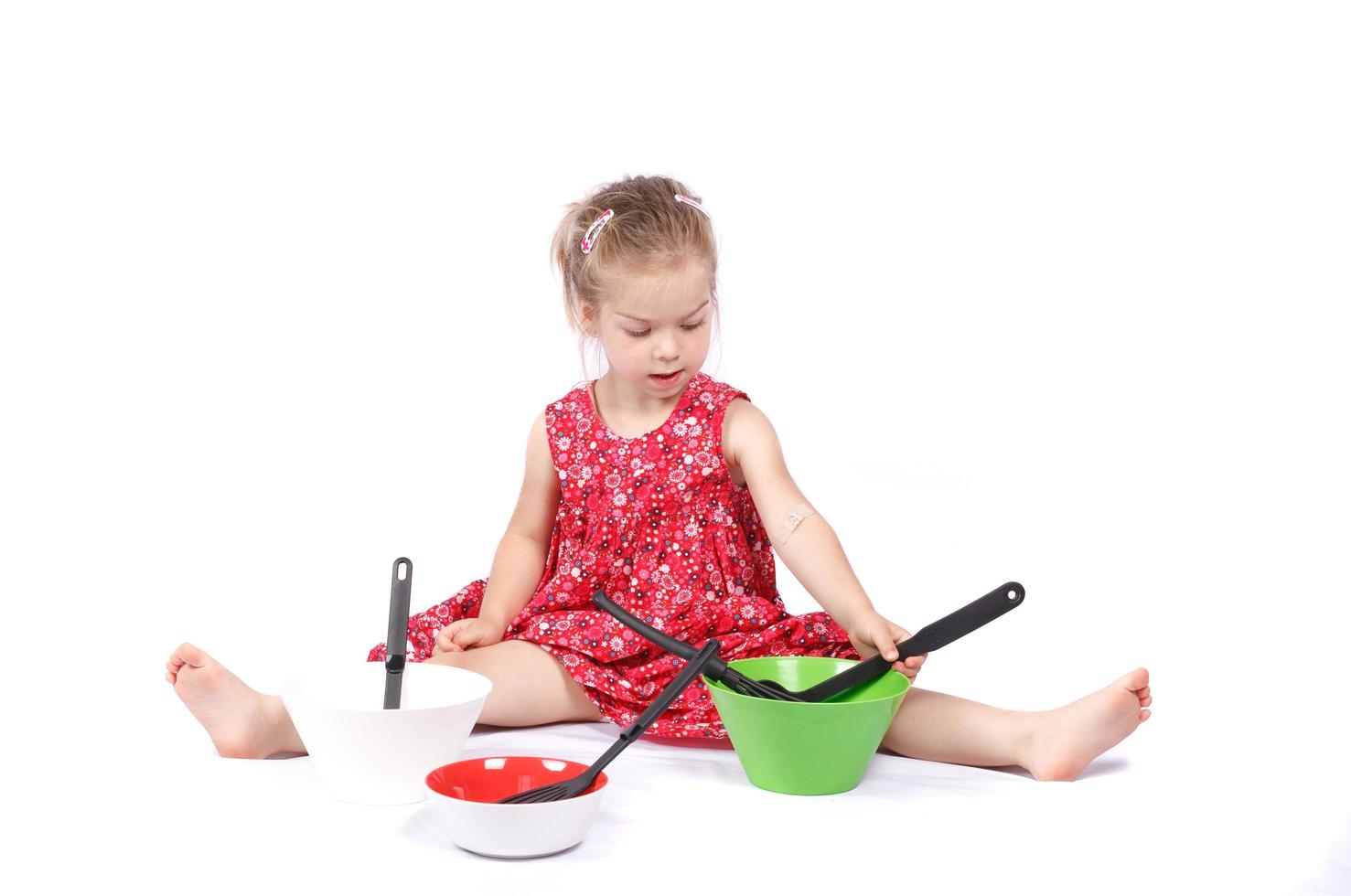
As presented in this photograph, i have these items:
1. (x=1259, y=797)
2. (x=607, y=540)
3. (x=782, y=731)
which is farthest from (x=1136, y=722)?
(x=607, y=540)

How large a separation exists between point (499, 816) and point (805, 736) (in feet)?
1.21

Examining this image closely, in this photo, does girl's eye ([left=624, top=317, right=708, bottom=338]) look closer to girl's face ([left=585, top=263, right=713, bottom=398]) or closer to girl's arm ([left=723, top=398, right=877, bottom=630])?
girl's face ([left=585, top=263, right=713, bottom=398])

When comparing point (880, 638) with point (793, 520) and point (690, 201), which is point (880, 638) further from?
point (690, 201)

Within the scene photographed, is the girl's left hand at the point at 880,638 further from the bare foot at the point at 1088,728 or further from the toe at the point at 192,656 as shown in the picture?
the toe at the point at 192,656

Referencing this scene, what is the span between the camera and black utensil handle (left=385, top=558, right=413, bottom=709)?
167 cm

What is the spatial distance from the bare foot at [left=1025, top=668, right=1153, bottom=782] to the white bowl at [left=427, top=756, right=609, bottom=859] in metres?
0.55

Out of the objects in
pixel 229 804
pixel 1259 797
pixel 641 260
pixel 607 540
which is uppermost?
pixel 641 260

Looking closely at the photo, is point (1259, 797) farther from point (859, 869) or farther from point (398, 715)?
point (398, 715)

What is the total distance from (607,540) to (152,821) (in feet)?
2.39

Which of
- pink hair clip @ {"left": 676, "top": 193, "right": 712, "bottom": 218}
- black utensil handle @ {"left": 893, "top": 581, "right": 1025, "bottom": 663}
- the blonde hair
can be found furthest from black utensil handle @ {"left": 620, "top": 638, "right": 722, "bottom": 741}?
pink hair clip @ {"left": 676, "top": 193, "right": 712, "bottom": 218}

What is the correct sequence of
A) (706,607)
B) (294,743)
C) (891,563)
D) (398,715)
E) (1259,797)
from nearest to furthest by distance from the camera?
(398,715), (1259,797), (294,743), (706,607), (891,563)

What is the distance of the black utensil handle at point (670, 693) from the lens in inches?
61.9

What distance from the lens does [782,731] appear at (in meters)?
1.67

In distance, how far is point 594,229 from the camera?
6.66 ft
